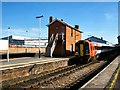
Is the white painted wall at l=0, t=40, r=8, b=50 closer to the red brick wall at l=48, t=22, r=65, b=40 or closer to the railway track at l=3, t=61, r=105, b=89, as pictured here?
the railway track at l=3, t=61, r=105, b=89

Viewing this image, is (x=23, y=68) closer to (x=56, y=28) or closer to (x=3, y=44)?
(x=3, y=44)

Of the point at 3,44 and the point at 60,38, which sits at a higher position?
the point at 60,38

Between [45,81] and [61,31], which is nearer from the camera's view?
[45,81]

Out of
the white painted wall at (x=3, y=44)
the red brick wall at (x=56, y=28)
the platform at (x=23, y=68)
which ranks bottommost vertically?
the platform at (x=23, y=68)

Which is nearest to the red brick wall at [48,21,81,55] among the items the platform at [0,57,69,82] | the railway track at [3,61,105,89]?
the platform at [0,57,69,82]

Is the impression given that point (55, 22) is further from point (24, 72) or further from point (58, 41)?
point (24, 72)

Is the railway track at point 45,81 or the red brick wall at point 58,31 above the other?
the red brick wall at point 58,31

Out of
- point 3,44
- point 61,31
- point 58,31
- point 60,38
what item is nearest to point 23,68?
point 3,44

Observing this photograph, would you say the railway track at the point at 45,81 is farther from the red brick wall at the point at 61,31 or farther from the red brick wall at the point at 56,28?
the red brick wall at the point at 56,28

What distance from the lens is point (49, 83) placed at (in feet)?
50.9

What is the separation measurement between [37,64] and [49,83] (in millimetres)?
6679

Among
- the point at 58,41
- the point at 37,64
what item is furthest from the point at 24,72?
the point at 58,41

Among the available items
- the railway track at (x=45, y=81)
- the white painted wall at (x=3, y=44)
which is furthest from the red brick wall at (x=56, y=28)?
the railway track at (x=45, y=81)

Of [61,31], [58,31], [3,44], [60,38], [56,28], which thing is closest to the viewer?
[3,44]
